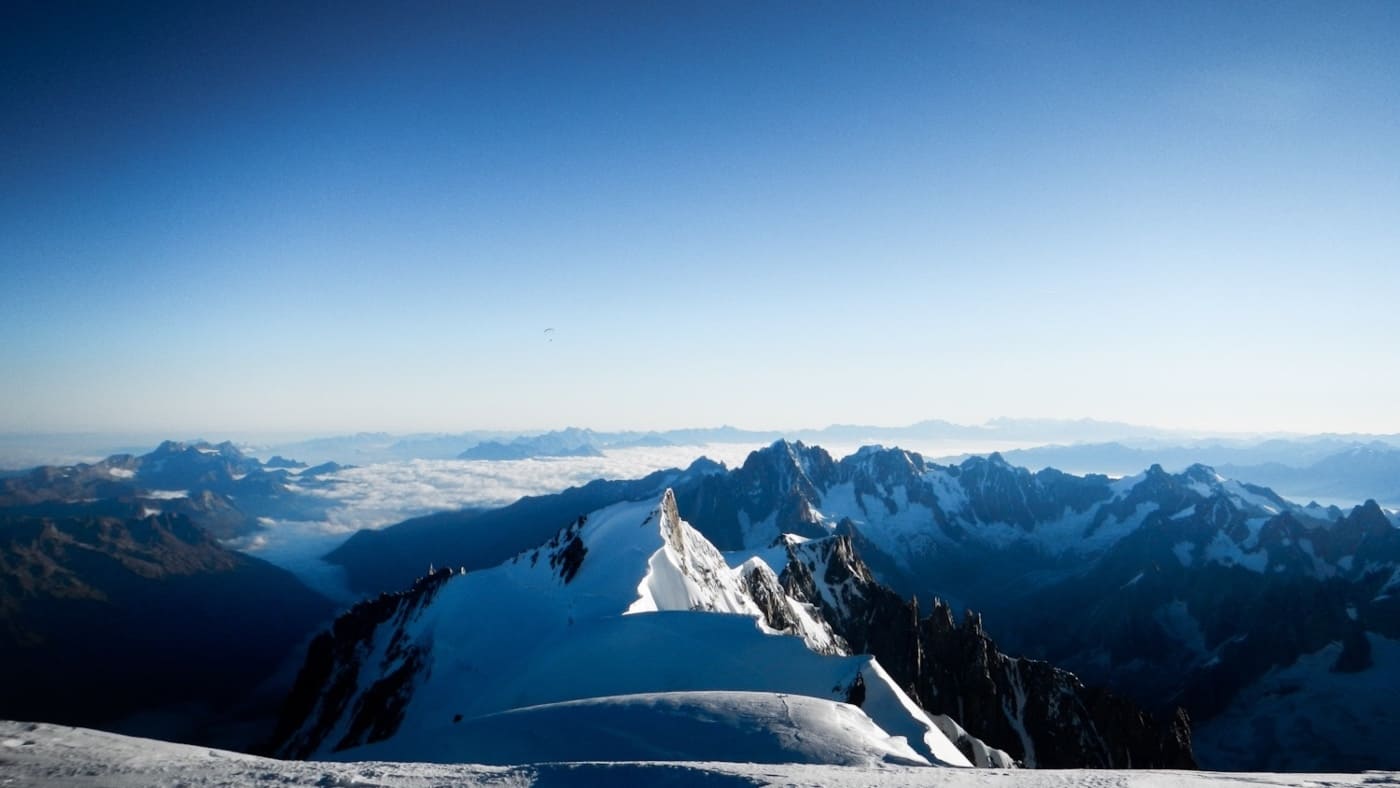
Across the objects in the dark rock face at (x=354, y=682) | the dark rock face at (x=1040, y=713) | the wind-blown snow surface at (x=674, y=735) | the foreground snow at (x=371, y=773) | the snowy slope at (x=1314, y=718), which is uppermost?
the foreground snow at (x=371, y=773)

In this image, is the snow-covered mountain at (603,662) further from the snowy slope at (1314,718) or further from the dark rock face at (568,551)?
the snowy slope at (1314,718)

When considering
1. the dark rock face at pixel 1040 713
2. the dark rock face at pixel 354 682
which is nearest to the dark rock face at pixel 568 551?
the dark rock face at pixel 354 682

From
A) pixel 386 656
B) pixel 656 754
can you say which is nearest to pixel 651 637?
pixel 656 754

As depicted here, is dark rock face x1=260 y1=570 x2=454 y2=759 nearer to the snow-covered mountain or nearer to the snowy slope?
the snow-covered mountain

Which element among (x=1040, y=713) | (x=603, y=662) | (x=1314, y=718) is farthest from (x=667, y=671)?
(x=1314, y=718)

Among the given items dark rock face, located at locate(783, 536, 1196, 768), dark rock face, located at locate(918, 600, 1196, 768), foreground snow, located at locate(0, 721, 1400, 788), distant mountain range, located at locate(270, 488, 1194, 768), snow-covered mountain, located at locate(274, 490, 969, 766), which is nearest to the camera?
foreground snow, located at locate(0, 721, 1400, 788)

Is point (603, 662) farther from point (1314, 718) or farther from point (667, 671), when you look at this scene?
point (1314, 718)

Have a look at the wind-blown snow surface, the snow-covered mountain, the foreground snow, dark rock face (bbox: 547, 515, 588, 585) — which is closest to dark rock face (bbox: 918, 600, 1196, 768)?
the snow-covered mountain

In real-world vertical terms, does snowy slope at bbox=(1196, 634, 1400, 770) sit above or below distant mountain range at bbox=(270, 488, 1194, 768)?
below
